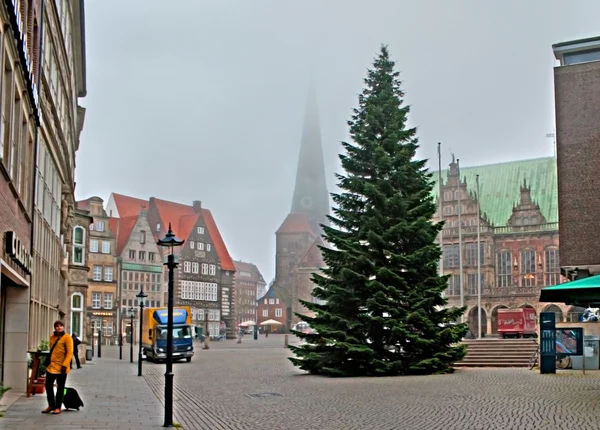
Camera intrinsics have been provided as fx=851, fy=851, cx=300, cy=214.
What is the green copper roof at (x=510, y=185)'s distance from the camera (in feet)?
321

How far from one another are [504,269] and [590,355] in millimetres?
67502

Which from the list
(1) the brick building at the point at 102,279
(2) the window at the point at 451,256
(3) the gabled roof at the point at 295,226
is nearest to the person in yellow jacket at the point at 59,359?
(1) the brick building at the point at 102,279

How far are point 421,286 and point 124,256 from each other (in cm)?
7463

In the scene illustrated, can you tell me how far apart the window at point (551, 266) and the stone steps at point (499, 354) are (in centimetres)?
5538

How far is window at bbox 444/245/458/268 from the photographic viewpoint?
95875 mm

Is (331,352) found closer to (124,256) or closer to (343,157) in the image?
(343,157)

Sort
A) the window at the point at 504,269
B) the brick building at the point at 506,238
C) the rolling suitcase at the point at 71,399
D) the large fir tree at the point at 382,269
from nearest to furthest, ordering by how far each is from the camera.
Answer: the rolling suitcase at the point at 71,399, the large fir tree at the point at 382,269, the brick building at the point at 506,238, the window at the point at 504,269

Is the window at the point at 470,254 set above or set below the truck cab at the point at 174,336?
above

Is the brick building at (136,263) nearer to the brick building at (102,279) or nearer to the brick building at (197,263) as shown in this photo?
the brick building at (197,263)

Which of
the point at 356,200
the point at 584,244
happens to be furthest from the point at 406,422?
the point at 584,244

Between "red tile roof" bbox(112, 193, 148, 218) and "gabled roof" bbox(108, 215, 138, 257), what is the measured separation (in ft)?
22.6

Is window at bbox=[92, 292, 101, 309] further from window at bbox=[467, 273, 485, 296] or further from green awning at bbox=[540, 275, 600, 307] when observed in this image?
green awning at bbox=[540, 275, 600, 307]

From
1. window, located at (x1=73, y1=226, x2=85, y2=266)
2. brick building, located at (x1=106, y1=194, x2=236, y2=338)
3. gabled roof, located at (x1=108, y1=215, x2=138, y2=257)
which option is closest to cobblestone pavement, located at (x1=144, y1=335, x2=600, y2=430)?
window, located at (x1=73, y1=226, x2=85, y2=266)

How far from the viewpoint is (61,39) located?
101ft
